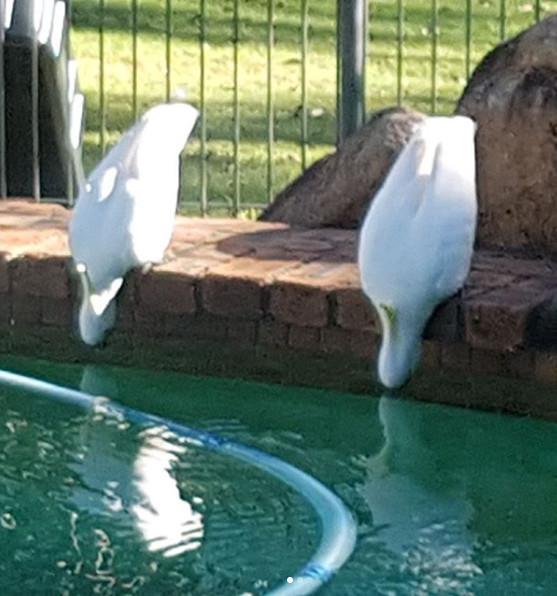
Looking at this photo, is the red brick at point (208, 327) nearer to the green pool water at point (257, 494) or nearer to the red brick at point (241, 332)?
the red brick at point (241, 332)

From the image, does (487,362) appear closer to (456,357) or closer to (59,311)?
(456,357)

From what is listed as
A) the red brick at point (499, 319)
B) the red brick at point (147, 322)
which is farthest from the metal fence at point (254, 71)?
the red brick at point (499, 319)

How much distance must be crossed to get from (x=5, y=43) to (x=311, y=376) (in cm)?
253

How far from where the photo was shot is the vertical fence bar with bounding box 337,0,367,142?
7.38 m

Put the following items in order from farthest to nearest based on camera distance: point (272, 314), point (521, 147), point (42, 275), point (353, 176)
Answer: point (353, 176) < point (521, 147) < point (42, 275) < point (272, 314)

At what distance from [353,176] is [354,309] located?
133cm

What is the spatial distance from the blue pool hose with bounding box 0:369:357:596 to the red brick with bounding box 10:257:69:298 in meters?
0.30

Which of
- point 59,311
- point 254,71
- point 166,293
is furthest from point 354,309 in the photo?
point 254,71

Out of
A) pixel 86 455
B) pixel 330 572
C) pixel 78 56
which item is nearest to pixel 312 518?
pixel 330 572

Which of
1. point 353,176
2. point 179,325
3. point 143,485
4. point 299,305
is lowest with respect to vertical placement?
point 143,485

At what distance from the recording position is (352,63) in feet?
24.3

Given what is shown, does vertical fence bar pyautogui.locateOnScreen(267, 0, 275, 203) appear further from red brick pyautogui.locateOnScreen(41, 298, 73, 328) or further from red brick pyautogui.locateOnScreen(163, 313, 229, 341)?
red brick pyautogui.locateOnScreen(163, 313, 229, 341)

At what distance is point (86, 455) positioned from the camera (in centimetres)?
499

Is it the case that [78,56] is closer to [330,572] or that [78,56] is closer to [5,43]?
[5,43]
